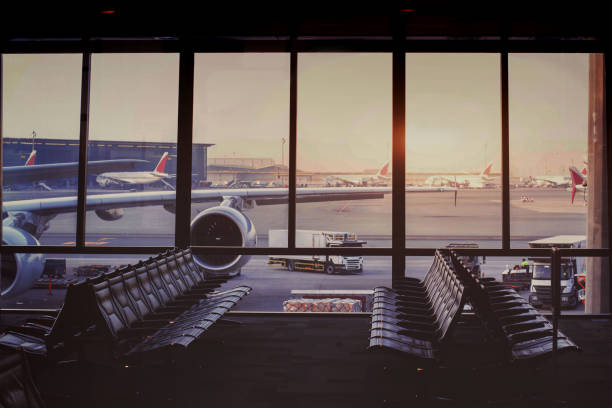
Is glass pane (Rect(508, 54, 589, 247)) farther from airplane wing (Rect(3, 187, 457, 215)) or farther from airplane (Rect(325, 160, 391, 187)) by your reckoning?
airplane (Rect(325, 160, 391, 187))

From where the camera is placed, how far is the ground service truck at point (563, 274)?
5105mm

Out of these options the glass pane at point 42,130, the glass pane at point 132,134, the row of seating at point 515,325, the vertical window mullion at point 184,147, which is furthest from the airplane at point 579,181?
the glass pane at point 42,130

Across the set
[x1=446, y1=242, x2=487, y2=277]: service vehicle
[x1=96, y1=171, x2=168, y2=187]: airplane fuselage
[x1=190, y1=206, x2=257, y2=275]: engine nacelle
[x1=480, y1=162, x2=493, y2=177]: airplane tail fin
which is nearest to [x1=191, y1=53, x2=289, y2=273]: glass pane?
[x1=190, y1=206, x2=257, y2=275]: engine nacelle

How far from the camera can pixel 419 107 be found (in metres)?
4.98

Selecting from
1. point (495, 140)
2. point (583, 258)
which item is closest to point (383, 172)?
point (495, 140)

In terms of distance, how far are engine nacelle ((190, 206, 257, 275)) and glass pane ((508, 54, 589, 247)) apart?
3150mm

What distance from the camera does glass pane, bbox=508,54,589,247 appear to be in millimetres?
4871

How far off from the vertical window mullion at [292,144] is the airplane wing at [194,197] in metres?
0.10

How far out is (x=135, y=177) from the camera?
17.8 feet

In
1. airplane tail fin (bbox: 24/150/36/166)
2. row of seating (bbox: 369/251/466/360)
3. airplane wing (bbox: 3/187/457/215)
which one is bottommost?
row of seating (bbox: 369/251/466/360)

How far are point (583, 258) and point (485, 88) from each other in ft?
7.39

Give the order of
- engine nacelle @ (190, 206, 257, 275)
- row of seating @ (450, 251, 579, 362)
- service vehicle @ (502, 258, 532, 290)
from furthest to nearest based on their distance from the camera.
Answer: engine nacelle @ (190, 206, 257, 275), service vehicle @ (502, 258, 532, 290), row of seating @ (450, 251, 579, 362)
